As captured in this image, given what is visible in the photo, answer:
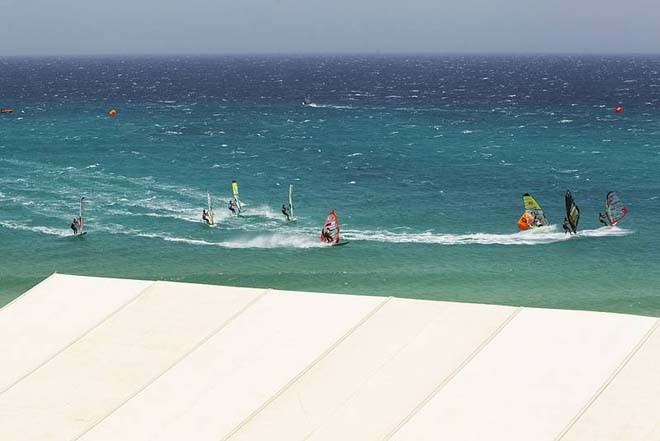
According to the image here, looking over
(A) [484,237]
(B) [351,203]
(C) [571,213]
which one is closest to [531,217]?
(C) [571,213]

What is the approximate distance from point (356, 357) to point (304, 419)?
4.91 metres

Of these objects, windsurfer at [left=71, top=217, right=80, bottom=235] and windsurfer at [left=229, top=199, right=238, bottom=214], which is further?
windsurfer at [left=229, top=199, right=238, bottom=214]

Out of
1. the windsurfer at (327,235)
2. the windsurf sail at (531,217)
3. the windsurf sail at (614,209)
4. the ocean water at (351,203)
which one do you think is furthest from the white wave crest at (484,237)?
the windsurfer at (327,235)

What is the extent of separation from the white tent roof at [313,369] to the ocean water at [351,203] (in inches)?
888

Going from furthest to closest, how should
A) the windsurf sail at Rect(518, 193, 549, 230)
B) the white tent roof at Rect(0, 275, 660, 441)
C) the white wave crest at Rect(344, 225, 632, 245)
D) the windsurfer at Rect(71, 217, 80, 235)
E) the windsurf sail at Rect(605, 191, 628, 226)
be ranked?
the windsurf sail at Rect(605, 191, 628, 226)
the windsurf sail at Rect(518, 193, 549, 230)
the windsurfer at Rect(71, 217, 80, 235)
the white wave crest at Rect(344, 225, 632, 245)
the white tent roof at Rect(0, 275, 660, 441)

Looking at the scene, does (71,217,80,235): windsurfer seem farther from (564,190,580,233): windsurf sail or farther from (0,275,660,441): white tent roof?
(564,190,580,233): windsurf sail

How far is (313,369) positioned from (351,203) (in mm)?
54409

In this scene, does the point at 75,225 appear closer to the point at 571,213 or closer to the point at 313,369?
the point at 571,213

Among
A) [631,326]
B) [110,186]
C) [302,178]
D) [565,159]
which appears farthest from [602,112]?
[631,326]

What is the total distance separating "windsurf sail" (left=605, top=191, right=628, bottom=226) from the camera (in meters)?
75.7

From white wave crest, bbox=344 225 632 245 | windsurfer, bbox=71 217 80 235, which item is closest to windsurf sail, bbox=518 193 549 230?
white wave crest, bbox=344 225 632 245

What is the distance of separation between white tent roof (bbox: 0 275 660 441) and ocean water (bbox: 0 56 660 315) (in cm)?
2255

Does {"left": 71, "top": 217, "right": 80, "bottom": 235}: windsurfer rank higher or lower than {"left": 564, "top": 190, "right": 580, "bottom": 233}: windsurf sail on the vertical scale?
lower

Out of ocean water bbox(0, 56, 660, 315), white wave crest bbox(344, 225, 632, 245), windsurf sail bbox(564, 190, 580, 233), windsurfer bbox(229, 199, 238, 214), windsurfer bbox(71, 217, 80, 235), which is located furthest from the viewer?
windsurfer bbox(229, 199, 238, 214)
